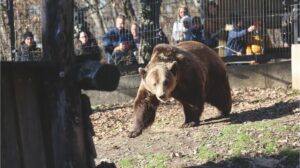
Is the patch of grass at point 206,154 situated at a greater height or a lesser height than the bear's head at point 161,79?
lesser

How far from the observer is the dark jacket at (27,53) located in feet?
40.0

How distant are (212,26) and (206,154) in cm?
672

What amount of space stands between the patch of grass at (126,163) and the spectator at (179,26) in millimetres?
6376

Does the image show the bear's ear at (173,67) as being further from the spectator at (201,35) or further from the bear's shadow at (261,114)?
the spectator at (201,35)

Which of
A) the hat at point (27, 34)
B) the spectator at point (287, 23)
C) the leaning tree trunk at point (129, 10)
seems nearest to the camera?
the hat at point (27, 34)

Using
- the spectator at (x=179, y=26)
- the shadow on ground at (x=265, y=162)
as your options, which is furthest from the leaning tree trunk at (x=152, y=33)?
the shadow on ground at (x=265, y=162)

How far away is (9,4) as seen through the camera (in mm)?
12227

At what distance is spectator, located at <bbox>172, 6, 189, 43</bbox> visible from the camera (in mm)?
13102

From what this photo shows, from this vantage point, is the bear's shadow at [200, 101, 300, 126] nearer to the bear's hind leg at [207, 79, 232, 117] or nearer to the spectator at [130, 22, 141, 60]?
the bear's hind leg at [207, 79, 232, 117]

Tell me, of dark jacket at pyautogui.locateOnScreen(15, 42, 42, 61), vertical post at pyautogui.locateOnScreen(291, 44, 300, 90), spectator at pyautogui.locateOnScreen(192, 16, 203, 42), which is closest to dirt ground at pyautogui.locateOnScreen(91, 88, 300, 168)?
vertical post at pyautogui.locateOnScreen(291, 44, 300, 90)

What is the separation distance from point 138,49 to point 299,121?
5537 millimetres

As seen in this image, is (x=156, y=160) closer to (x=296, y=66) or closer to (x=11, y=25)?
(x=296, y=66)

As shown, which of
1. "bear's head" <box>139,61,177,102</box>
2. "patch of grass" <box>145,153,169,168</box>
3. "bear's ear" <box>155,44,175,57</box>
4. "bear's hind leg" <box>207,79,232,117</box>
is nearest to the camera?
"patch of grass" <box>145,153,169,168</box>

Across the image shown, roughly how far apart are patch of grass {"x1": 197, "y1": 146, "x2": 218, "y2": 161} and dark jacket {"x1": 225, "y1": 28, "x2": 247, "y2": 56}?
20.8 ft
